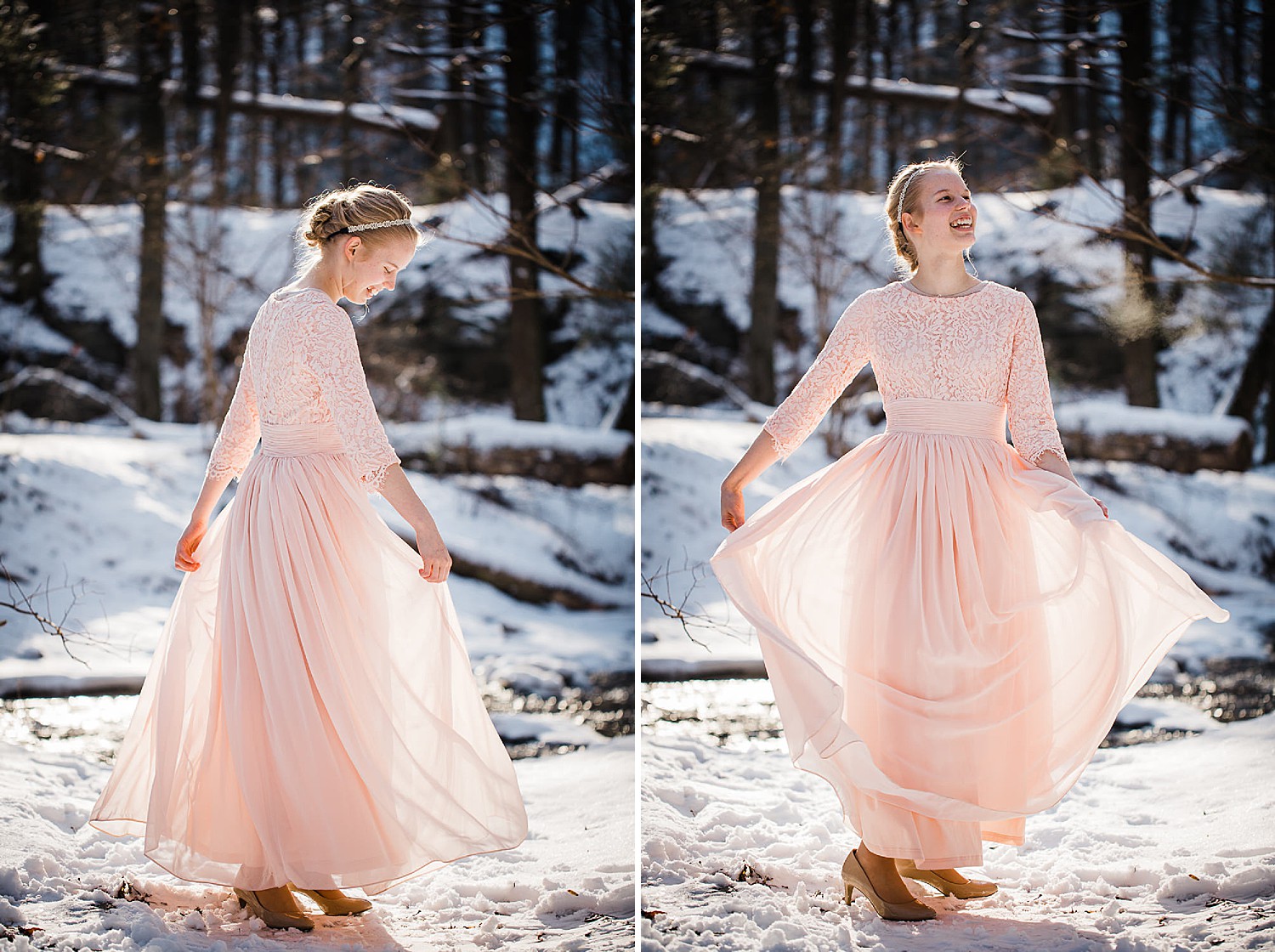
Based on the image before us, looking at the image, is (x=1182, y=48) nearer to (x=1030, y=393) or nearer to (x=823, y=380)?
(x=1030, y=393)

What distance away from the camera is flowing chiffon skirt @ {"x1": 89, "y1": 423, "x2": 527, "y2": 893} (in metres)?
2.40

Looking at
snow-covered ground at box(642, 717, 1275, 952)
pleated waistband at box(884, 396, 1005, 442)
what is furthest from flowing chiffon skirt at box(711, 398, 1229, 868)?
snow-covered ground at box(642, 717, 1275, 952)

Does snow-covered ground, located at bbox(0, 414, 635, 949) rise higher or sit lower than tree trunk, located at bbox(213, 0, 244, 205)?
lower

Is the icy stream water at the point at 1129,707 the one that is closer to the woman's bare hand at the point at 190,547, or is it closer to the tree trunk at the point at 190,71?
the woman's bare hand at the point at 190,547

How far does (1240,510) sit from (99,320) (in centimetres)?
566

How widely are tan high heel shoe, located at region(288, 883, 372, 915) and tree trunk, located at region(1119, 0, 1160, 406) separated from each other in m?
4.36

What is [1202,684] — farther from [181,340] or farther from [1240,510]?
[181,340]

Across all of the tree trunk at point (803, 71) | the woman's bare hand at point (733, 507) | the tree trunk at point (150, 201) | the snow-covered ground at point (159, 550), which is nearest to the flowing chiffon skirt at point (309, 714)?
the woman's bare hand at point (733, 507)

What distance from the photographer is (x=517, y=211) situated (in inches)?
208

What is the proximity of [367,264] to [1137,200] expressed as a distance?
4.27 metres

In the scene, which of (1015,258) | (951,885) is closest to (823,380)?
(951,885)

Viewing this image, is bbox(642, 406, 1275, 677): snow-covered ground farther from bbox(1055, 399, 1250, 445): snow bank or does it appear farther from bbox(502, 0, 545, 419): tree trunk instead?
bbox(502, 0, 545, 419): tree trunk

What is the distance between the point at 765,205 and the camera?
18.0 feet

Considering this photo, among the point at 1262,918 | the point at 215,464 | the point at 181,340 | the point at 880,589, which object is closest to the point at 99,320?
the point at 181,340
